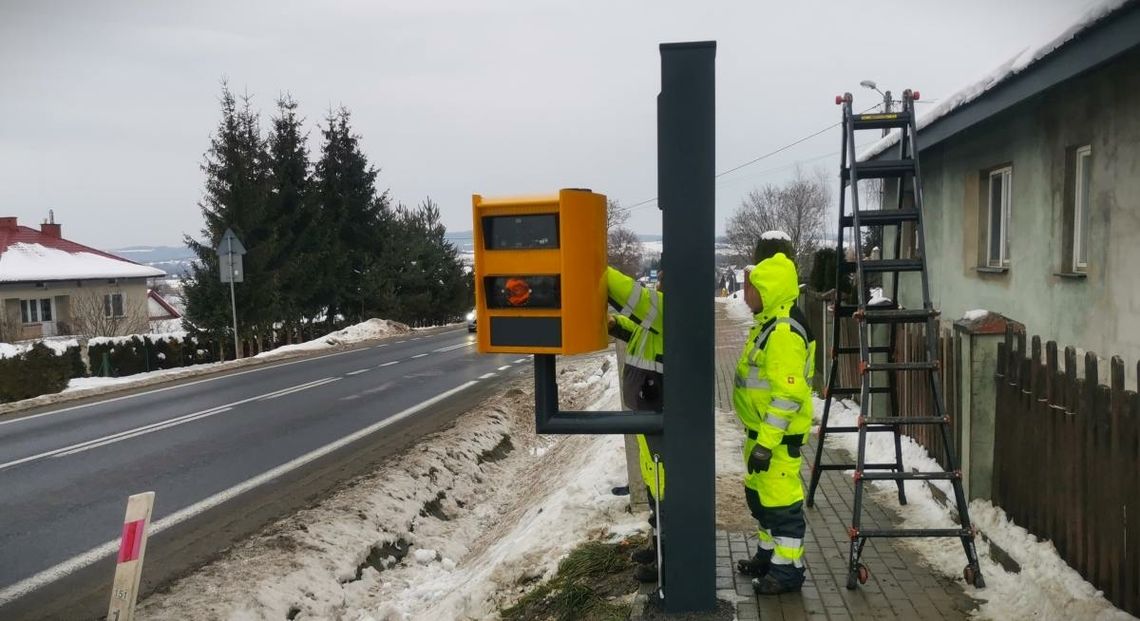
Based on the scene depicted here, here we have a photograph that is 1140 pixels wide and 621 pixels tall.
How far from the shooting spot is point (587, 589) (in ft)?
15.9

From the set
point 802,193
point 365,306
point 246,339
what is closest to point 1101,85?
point 246,339

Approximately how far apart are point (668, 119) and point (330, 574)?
176 inches

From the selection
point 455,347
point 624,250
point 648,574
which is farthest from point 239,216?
point 624,250

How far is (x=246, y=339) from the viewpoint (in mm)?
29547

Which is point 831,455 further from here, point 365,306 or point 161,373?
point 365,306

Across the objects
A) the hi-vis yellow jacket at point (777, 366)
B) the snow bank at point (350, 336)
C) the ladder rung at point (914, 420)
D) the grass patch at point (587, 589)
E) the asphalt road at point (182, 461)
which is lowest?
the snow bank at point (350, 336)

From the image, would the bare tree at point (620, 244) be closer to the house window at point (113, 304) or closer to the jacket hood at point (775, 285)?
the house window at point (113, 304)

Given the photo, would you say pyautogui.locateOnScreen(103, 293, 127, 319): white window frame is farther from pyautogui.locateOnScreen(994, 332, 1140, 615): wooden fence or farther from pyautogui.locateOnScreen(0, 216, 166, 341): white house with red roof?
pyautogui.locateOnScreen(994, 332, 1140, 615): wooden fence

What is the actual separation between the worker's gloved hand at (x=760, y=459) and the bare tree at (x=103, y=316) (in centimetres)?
4064

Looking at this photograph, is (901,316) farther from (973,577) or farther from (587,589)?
(587,589)

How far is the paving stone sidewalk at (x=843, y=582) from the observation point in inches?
174

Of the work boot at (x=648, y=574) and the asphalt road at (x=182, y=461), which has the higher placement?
the work boot at (x=648, y=574)

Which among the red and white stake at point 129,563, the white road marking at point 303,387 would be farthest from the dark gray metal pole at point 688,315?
the white road marking at point 303,387

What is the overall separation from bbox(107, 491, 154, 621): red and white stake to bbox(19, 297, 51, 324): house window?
43846 millimetres
